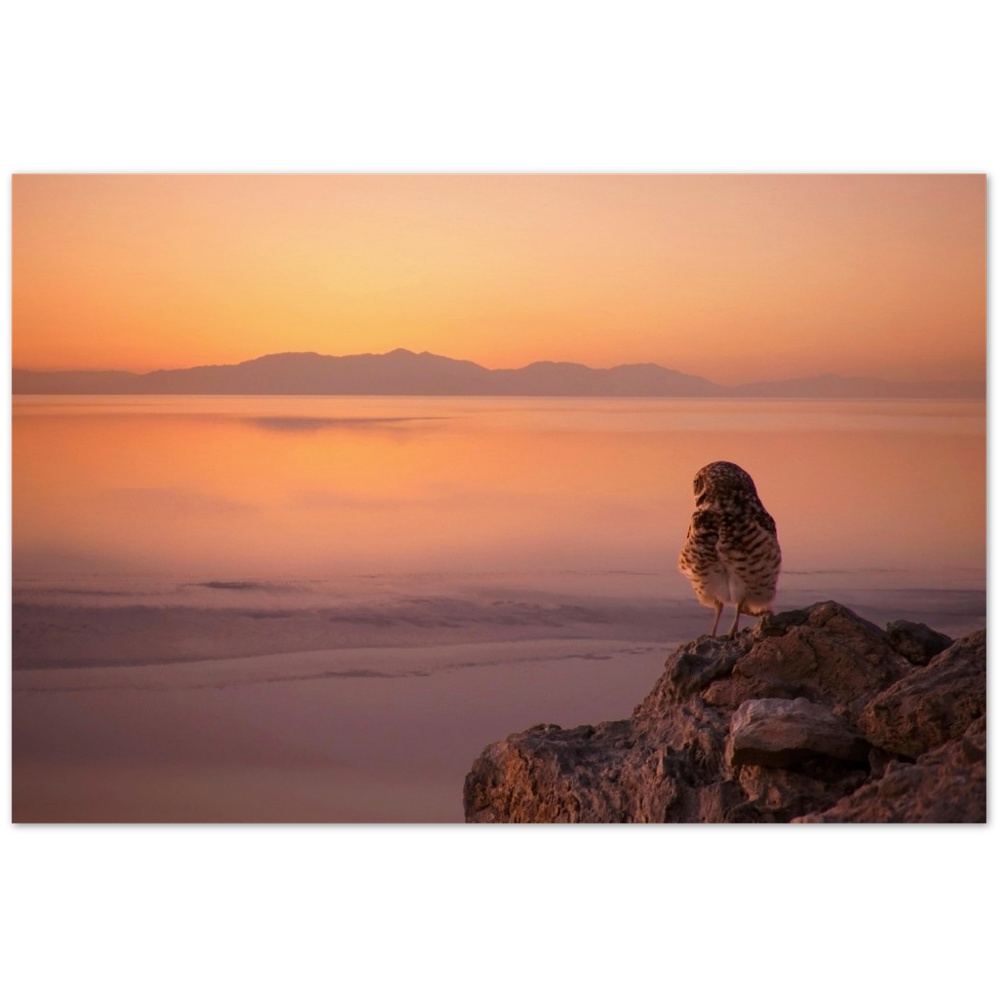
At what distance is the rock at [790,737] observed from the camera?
11.2ft

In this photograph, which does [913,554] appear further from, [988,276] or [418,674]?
[418,674]

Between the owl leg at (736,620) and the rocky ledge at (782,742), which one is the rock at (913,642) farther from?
the owl leg at (736,620)

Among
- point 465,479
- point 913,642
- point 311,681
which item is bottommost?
point 311,681

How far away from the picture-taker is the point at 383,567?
530 cm

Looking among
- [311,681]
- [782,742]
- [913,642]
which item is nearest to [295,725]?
[311,681]

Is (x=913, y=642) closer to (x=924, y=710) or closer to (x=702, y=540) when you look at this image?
(x=924, y=710)

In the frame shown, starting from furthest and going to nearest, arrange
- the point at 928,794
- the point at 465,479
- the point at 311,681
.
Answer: the point at 465,479
the point at 311,681
the point at 928,794

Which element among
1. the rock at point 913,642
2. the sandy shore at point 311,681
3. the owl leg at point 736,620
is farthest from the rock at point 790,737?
the sandy shore at point 311,681

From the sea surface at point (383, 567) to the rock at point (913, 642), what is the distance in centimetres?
99

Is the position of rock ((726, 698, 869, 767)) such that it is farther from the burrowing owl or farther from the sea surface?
the sea surface

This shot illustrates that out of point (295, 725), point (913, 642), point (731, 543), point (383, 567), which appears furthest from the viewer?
point (383, 567)

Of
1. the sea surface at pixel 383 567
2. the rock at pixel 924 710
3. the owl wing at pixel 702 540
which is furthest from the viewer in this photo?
the sea surface at pixel 383 567

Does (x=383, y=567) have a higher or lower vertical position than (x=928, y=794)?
higher

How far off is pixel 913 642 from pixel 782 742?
0.66 metres
